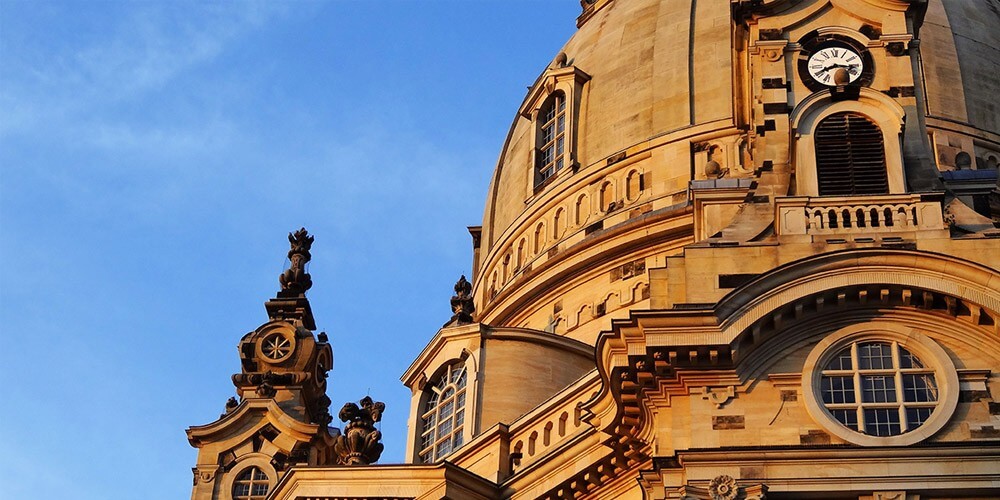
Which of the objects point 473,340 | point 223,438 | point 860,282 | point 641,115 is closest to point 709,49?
point 641,115

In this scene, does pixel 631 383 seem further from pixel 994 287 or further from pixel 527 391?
pixel 527 391

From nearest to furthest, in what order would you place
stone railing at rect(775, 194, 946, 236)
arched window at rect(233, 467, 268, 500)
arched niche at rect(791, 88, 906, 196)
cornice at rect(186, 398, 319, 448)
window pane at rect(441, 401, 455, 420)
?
stone railing at rect(775, 194, 946, 236) < arched niche at rect(791, 88, 906, 196) < window pane at rect(441, 401, 455, 420) < arched window at rect(233, 467, 268, 500) < cornice at rect(186, 398, 319, 448)

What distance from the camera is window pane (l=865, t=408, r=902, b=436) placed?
100ft

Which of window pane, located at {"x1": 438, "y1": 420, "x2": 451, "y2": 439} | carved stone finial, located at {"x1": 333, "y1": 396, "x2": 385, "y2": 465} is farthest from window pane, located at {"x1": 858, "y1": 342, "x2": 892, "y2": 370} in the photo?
window pane, located at {"x1": 438, "y1": 420, "x2": 451, "y2": 439}

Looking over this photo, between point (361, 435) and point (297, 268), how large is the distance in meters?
12.3

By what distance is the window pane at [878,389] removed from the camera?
31.0m

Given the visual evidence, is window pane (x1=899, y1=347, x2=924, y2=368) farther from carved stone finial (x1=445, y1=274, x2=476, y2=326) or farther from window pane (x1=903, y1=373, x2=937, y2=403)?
carved stone finial (x1=445, y1=274, x2=476, y2=326)

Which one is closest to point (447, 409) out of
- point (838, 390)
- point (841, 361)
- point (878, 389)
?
point (841, 361)

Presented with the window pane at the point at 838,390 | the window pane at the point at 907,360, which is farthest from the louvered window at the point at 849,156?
the window pane at the point at 838,390

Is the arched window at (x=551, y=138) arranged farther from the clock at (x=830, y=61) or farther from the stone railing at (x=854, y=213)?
the stone railing at (x=854, y=213)

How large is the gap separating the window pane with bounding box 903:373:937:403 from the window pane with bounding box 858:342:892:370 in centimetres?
44

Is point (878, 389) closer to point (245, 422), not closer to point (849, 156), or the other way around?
point (849, 156)

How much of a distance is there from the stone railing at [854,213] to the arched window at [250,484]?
17.5 metres

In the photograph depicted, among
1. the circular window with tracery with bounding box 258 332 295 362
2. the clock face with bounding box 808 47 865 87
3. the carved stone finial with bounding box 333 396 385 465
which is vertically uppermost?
the clock face with bounding box 808 47 865 87
